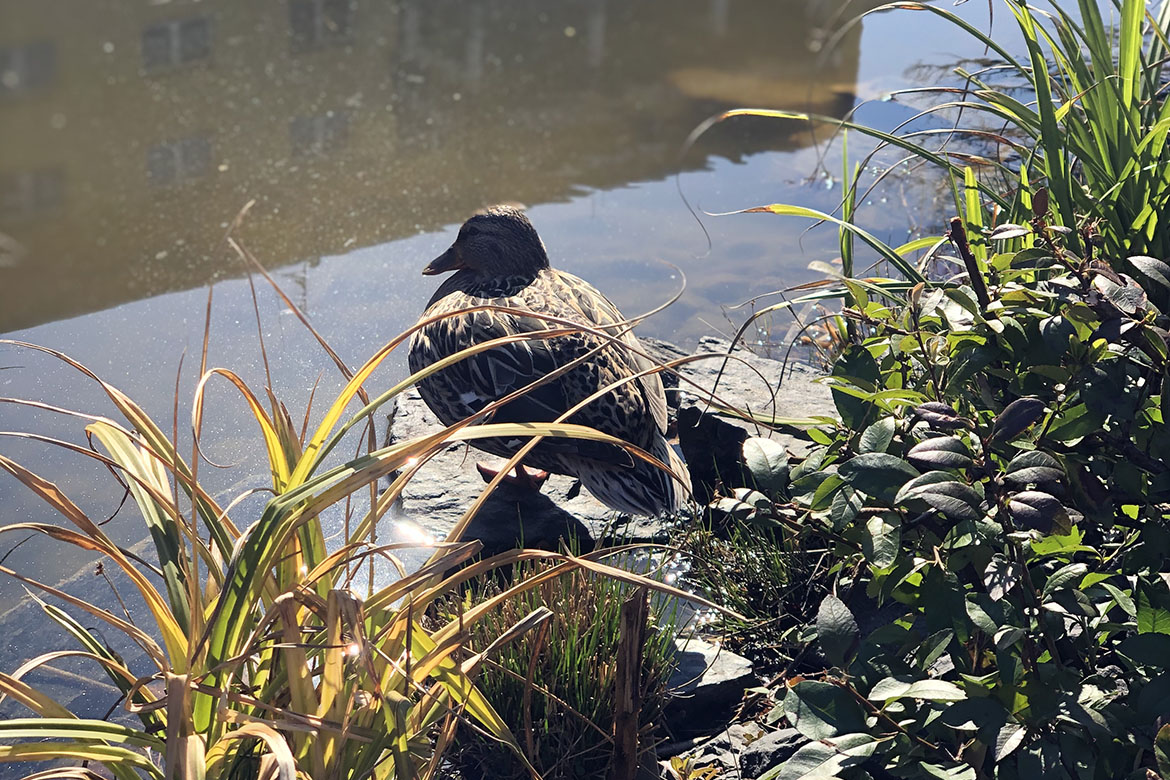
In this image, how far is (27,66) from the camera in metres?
6.66

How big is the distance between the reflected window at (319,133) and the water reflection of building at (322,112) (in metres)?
0.02

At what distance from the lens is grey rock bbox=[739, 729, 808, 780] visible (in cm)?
212

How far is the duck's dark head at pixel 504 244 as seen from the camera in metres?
3.59

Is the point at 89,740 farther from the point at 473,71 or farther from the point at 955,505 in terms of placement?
Result: the point at 473,71

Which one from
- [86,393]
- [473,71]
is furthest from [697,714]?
[473,71]

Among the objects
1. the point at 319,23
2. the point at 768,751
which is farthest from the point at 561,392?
the point at 319,23

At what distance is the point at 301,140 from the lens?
20.4ft

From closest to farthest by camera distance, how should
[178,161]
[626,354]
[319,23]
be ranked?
[626,354], [178,161], [319,23]

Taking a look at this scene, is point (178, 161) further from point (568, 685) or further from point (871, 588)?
point (871, 588)

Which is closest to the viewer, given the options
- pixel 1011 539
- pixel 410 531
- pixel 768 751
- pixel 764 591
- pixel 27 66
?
pixel 1011 539

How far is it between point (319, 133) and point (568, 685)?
16.1 ft

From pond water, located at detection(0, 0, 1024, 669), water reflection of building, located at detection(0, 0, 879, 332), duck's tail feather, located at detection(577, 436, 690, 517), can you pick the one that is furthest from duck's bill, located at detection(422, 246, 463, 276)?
water reflection of building, located at detection(0, 0, 879, 332)

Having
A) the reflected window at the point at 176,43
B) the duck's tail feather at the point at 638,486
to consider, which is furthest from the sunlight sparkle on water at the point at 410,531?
the reflected window at the point at 176,43

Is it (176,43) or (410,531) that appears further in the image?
(176,43)
